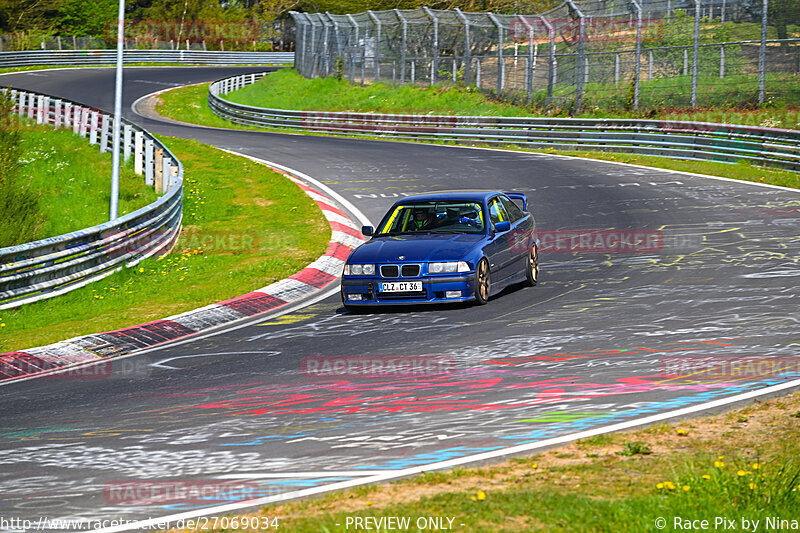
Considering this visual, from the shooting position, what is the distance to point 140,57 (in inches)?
3002

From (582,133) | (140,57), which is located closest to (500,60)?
(582,133)

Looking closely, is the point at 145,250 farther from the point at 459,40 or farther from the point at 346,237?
the point at 459,40

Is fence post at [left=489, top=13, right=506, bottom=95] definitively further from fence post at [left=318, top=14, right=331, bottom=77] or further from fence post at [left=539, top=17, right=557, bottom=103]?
fence post at [left=318, top=14, right=331, bottom=77]

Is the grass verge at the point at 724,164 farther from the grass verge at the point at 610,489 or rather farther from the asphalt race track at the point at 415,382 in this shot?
the grass verge at the point at 610,489

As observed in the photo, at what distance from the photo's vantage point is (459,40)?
39.9 meters

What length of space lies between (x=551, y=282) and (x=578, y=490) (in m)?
8.14

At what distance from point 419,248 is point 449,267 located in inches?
23.0

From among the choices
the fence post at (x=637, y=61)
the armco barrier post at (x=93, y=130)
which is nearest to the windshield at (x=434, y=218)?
the armco barrier post at (x=93, y=130)

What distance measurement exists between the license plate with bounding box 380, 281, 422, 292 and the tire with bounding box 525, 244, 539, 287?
2059mm

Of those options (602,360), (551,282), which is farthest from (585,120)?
(602,360)

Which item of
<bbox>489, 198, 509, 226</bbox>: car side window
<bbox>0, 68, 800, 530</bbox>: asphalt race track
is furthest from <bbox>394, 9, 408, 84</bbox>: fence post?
<bbox>489, 198, 509, 226</bbox>: car side window

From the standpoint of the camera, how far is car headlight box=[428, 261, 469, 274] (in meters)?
11.8

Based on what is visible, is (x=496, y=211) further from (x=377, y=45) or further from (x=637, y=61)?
(x=377, y=45)

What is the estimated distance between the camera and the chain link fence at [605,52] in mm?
26797
